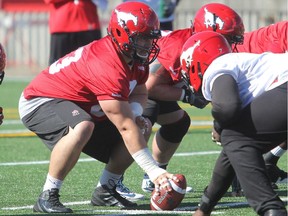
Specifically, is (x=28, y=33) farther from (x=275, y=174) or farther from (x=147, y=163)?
(x=147, y=163)

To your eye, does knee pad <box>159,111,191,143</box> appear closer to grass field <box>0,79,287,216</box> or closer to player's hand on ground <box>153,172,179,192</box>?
grass field <box>0,79,287,216</box>

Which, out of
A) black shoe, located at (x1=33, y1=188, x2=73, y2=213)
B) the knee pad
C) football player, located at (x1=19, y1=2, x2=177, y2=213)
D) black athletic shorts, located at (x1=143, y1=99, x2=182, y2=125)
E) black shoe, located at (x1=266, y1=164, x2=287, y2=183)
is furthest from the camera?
the knee pad

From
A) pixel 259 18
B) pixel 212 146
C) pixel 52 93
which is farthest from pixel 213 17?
pixel 259 18

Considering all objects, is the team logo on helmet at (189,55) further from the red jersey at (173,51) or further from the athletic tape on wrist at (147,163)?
the red jersey at (173,51)

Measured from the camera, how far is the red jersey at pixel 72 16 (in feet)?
38.8

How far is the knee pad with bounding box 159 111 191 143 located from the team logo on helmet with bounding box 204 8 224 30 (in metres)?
0.90

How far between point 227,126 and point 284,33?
2.47m

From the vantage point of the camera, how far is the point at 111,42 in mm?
6547

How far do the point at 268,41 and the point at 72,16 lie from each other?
15.1 feet

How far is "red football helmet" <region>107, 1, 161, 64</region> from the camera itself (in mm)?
6387

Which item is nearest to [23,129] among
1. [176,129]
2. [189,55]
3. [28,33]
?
[176,129]

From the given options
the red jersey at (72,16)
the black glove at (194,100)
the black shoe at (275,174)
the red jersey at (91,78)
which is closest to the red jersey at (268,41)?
the black glove at (194,100)

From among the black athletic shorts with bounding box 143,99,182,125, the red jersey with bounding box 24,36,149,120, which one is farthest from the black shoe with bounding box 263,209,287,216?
the black athletic shorts with bounding box 143,99,182,125

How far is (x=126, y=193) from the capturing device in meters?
7.07
